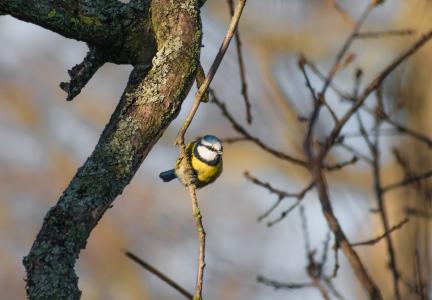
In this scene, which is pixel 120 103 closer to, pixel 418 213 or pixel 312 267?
pixel 418 213

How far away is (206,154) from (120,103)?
1.79 meters

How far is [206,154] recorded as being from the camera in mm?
3430

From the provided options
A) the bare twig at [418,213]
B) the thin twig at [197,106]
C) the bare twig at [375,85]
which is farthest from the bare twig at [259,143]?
the thin twig at [197,106]

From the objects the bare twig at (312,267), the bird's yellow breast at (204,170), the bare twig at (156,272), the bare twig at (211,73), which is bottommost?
the bare twig at (156,272)

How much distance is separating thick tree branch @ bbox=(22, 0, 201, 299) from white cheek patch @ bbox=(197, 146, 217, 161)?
5.57ft

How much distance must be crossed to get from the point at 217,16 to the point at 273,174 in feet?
6.28

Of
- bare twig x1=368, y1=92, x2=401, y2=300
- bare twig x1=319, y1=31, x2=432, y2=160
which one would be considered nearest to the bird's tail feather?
bare twig x1=368, y1=92, x2=401, y2=300

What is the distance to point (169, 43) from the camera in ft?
5.45

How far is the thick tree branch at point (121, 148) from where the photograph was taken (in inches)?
47.6

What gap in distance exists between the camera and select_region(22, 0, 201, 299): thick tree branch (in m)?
1.21

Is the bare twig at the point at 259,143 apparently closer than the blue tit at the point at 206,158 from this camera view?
Yes

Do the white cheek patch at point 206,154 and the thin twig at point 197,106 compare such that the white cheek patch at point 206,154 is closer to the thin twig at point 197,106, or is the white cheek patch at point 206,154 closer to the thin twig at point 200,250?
the thin twig at point 197,106

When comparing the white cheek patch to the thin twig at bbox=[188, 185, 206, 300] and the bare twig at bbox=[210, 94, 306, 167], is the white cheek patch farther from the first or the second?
the thin twig at bbox=[188, 185, 206, 300]

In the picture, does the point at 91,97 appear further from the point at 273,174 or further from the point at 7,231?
the point at 273,174
